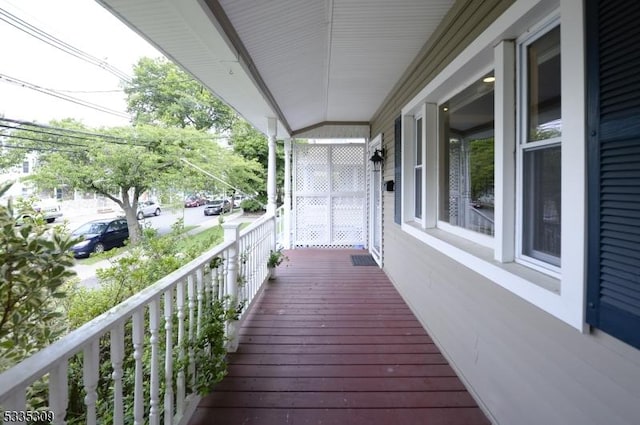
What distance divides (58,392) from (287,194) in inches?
237

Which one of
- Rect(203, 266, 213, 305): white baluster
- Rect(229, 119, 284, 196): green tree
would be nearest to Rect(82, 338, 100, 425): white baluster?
Rect(203, 266, 213, 305): white baluster

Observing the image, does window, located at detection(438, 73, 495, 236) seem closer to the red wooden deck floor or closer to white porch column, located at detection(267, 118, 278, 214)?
the red wooden deck floor

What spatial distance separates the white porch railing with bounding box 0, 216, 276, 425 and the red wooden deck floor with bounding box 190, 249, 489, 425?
268mm

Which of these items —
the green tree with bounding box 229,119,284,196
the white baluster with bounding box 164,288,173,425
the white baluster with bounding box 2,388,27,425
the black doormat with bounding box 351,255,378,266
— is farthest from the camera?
the green tree with bounding box 229,119,284,196

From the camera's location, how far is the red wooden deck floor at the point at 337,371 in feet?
6.22

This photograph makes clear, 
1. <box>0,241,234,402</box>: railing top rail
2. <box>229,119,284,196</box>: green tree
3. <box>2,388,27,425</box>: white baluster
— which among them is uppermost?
<box>229,119,284,196</box>: green tree

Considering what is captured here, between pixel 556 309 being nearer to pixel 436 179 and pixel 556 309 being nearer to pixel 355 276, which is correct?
pixel 436 179

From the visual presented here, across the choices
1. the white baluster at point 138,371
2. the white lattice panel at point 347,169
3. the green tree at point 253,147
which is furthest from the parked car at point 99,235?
the green tree at point 253,147

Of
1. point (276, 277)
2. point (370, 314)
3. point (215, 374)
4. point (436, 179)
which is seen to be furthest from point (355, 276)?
→ point (215, 374)

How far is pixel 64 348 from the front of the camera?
0.92 m

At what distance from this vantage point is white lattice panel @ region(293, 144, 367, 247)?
22.9 feet

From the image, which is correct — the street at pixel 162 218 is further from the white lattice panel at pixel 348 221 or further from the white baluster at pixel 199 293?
the white lattice panel at pixel 348 221

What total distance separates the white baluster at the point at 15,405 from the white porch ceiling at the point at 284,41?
72.3 inches

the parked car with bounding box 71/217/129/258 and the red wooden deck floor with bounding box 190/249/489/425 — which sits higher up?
the parked car with bounding box 71/217/129/258
